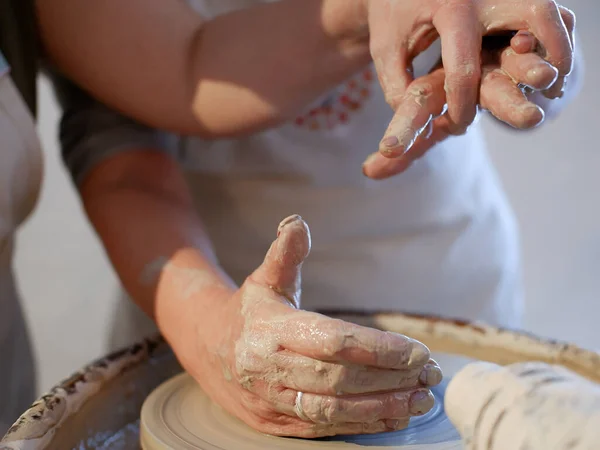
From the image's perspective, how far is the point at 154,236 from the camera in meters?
0.93

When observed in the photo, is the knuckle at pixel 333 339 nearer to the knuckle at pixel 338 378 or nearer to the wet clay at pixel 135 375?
the knuckle at pixel 338 378

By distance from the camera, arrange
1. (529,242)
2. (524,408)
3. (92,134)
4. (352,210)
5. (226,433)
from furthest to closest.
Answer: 1. (529,242)
2. (352,210)
3. (92,134)
4. (226,433)
5. (524,408)

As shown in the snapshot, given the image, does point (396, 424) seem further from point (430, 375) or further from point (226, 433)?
point (226, 433)

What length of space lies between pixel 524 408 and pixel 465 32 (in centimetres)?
36

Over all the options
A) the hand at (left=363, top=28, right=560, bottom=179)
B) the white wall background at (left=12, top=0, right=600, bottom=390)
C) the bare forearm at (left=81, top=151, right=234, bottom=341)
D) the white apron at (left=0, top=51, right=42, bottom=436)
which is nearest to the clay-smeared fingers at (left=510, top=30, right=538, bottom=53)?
the hand at (left=363, top=28, right=560, bottom=179)

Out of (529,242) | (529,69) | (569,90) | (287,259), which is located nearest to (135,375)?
(287,259)

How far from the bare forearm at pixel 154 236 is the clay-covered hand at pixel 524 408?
357 millimetres

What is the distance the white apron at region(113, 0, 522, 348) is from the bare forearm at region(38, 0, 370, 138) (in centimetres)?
19

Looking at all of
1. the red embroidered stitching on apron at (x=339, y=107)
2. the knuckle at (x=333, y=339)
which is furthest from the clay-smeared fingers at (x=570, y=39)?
the red embroidered stitching on apron at (x=339, y=107)

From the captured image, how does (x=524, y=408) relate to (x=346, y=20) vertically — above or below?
below

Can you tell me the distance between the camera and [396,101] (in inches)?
29.8

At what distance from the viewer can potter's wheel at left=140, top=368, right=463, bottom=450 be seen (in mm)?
688

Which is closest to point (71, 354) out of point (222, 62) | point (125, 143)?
point (125, 143)

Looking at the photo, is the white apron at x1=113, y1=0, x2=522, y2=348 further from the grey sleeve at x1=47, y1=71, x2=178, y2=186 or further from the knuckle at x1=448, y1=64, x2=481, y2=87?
the knuckle at x1=448, y1=64, x2=481, y2=87
